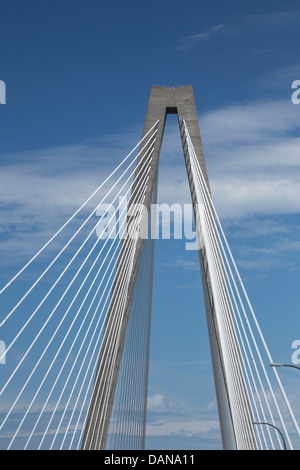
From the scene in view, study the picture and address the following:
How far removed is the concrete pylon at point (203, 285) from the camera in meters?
20.9

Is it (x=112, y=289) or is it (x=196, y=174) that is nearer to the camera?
(x=112, y=289)

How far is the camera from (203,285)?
→ 23375 mm

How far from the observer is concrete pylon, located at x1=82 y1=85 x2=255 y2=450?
68.7 feet

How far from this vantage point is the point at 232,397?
1884 centimetres

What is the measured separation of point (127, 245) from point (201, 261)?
93.3 inches

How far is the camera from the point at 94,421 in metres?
21.2
